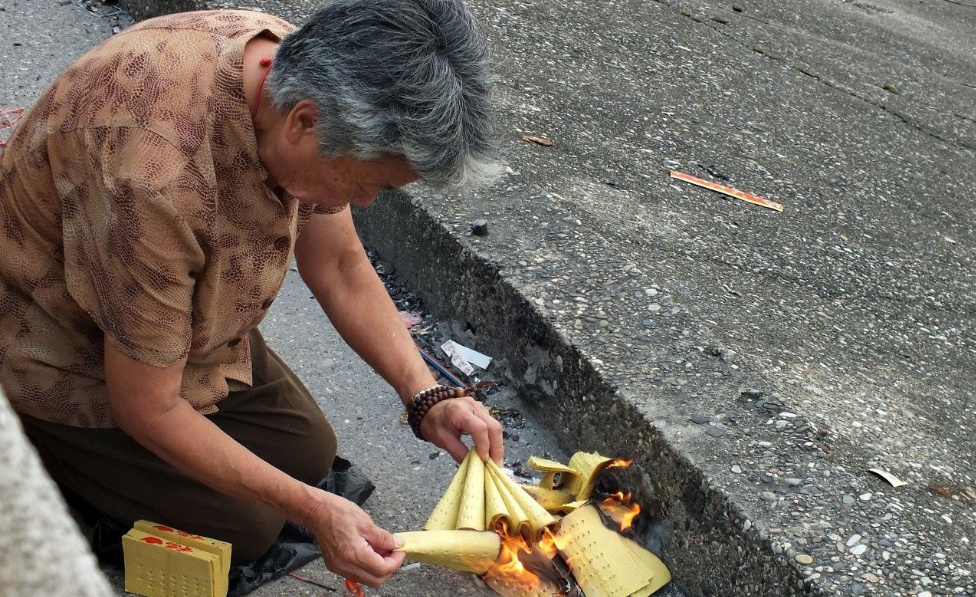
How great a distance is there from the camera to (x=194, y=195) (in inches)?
74.7

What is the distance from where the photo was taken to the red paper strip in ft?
13.5

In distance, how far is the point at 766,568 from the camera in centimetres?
227

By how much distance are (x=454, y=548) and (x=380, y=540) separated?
0.27 meters

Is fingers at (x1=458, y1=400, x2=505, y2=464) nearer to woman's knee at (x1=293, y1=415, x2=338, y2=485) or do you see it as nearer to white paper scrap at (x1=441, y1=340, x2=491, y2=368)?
woman's knee at (x1=293, y1=415, x2=338, y2=485)

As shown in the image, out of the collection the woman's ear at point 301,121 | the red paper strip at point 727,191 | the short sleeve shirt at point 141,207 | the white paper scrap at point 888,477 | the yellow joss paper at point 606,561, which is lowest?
the yellow joss paper at point 606,561

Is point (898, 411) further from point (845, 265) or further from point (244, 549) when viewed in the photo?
point (244, 549)

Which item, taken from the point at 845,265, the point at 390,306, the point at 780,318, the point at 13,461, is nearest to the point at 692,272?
the point at 780,318

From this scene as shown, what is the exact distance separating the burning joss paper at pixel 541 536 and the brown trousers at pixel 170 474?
44 centimetres

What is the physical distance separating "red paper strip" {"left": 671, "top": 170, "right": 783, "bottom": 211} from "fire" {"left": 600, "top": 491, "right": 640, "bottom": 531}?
1822 millimetres

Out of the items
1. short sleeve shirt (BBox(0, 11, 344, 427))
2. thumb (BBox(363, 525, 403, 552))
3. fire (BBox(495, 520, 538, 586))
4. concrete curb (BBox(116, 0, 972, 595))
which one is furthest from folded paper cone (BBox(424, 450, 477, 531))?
short sleeve shirt (BBox(0, 11, 344, 427))

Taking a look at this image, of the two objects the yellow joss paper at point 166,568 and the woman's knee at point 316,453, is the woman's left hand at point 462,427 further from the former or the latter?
the yellow joss paper at point 166,568

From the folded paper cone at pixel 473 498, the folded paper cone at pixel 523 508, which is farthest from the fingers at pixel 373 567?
the folded paper cone at pixel 523 508

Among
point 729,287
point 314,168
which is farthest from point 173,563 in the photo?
point 729,287

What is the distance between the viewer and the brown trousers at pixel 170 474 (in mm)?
2344
